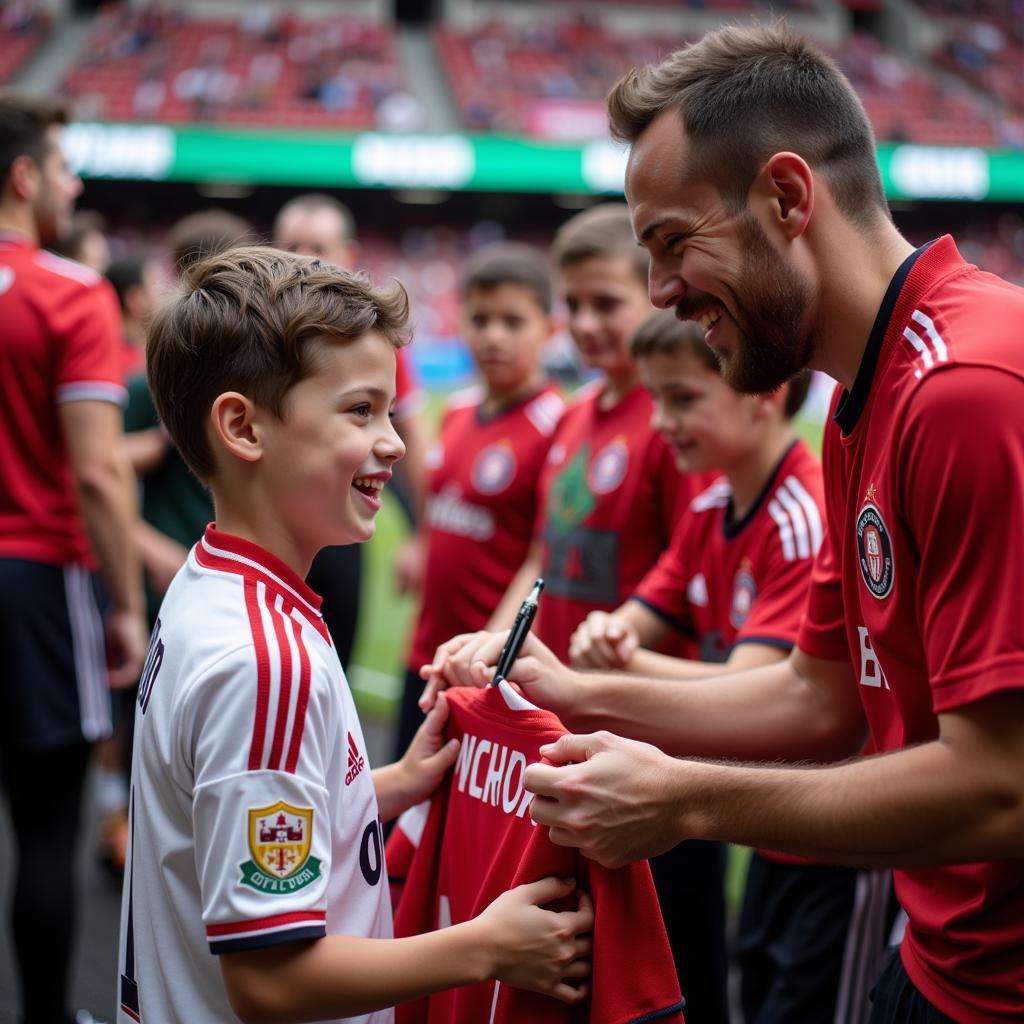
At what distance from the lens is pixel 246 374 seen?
1624 millimetres

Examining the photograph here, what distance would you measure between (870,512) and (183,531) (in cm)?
334

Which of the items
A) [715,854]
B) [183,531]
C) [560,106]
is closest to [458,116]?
[560,106]

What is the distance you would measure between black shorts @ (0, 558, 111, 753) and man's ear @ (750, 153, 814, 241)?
239 cm

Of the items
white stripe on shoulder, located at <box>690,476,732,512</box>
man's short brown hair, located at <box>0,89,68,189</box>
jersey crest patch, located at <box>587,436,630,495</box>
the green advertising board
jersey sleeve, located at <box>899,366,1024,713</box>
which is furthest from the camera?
the green advertising board

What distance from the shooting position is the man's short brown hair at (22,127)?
329cm

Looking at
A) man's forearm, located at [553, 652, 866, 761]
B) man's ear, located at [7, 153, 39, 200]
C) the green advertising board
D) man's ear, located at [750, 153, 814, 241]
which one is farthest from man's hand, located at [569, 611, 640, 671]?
the green advertising board

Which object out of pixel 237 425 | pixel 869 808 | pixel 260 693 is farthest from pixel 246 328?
pixel 869 808

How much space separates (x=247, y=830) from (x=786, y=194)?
1140 mm

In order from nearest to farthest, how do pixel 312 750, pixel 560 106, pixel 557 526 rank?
pixel 312 750
pixel 557 526
pixel 560 106

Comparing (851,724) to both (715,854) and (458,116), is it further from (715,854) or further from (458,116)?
(458,116)

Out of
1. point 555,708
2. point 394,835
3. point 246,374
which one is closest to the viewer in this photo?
point 246,374

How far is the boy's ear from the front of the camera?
1602 mm

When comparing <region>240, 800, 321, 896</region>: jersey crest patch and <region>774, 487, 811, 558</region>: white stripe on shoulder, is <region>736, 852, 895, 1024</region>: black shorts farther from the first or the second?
<region>240, 800, 321, 896</region>: jersey crest patch

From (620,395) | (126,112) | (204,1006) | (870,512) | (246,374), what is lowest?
(204,1006)
